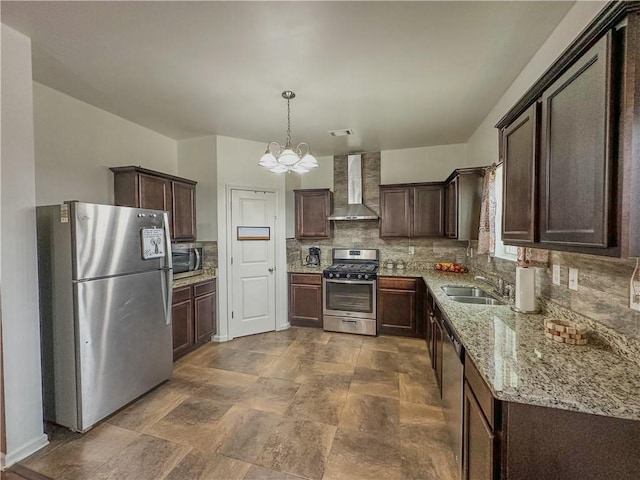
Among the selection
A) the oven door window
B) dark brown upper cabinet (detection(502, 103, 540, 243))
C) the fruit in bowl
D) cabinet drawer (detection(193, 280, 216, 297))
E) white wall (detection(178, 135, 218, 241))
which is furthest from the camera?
the oven door window

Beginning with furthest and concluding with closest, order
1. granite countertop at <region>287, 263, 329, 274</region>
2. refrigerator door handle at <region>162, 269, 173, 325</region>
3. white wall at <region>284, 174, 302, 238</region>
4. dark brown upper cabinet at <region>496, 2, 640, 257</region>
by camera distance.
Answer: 1. white wall at <region>284, 174, 302, 238</region>
2. granite countertop at <region>287, 263, 329, 274</region>
3. refrigerator door handle at <region>162, 269, 173, 325</region>
4. dark brown upper cabinet at <region>496, 2, 640, 257</region>

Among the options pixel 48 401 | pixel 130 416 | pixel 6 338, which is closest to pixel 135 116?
pixel 6 338

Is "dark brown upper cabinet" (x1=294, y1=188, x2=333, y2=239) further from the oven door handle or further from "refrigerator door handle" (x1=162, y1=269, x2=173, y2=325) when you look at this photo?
"refrigerator door handle" (x1=162, y1=269, x2=173, y2=325)

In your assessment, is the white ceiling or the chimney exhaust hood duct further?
the chimney exhaust hood duct

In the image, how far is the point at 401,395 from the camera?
2.55m

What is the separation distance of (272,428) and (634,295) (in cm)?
228

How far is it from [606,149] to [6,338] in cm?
325

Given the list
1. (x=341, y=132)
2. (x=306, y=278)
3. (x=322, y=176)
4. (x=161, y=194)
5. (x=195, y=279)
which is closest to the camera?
(x=161, y=194)

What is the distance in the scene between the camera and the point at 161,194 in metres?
3.31

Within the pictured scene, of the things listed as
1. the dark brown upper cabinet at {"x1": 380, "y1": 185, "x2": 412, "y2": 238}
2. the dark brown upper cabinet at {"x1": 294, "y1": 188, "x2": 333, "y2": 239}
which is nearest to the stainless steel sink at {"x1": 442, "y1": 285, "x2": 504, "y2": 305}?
the dark brown upper cabinet at {"x1": 380, "y1": 185, "x2": 412, "y2": 238}

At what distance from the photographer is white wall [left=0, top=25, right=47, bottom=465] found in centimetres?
179

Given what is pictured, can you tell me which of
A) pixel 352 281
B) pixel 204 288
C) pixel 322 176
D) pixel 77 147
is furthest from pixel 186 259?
pixel 322 176

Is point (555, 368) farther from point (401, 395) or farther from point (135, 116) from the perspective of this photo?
point (135, 116)

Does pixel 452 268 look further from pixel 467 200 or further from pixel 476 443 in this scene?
pixel 476 443
